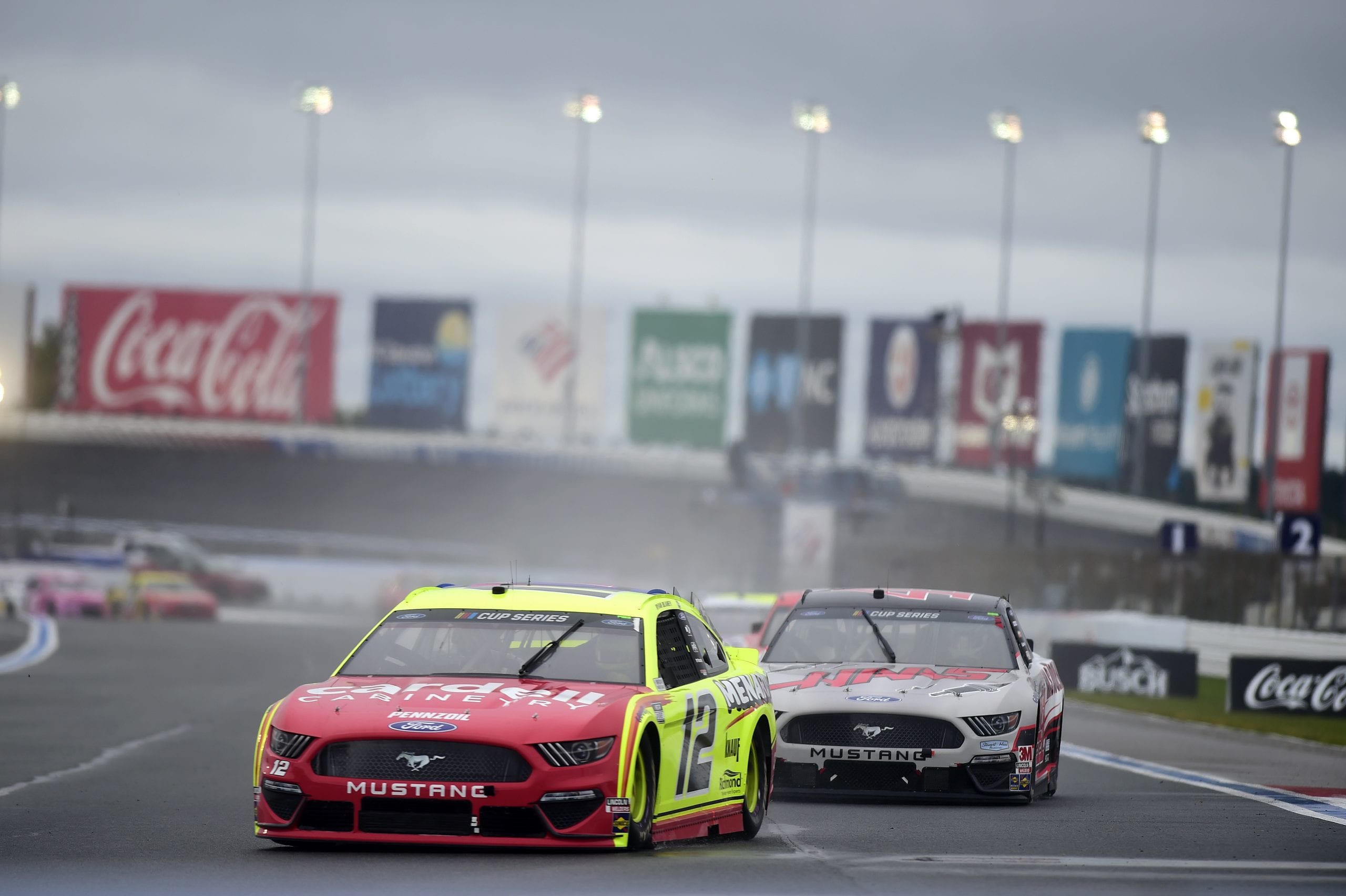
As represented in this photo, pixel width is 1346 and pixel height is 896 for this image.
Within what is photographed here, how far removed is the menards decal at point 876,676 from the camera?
13586 mm

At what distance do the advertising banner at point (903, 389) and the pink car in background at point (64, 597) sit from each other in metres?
29.5

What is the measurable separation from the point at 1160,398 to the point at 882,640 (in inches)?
2421

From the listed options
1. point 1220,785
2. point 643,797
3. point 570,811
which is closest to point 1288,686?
point 1220,785

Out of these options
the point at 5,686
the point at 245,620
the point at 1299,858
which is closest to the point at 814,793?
the point at 1299,858

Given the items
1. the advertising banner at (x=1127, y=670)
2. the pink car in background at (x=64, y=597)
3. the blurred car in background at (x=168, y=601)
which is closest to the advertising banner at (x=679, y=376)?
the blurred car in background at (x=168, y=601)

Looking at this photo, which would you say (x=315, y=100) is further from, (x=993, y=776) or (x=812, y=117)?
(x=993, y=776)

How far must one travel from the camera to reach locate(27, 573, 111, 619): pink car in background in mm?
57344

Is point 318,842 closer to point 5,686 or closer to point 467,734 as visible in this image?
point 467,734

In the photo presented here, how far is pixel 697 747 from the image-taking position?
33.4 feet

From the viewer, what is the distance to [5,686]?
27578 mm

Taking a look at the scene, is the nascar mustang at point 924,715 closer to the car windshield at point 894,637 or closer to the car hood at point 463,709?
the car windshield at point 894,637

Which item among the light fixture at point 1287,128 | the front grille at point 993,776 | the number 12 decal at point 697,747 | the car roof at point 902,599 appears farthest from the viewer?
the light fixture at point 1287,128

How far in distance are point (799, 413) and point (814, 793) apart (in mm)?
61770

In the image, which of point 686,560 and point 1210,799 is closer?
point 1210,799
